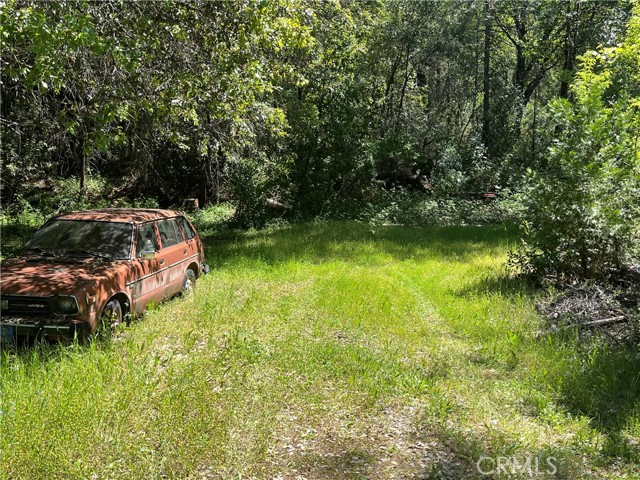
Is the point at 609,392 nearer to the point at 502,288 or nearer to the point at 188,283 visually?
the point at 502,288

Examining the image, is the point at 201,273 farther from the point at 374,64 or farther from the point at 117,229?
the point at 374,64

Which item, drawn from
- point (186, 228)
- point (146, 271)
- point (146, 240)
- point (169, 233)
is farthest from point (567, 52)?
point (146, 271)

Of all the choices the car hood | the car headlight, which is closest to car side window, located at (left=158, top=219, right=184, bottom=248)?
the car hood

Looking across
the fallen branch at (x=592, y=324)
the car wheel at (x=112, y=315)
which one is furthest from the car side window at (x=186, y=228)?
the fallen branch at (x=592, y=324)

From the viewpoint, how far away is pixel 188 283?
908cm

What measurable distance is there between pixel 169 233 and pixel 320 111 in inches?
535

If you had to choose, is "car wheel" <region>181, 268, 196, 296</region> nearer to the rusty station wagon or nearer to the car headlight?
the rusty station wagon

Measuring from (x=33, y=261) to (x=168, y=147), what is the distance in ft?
51.8

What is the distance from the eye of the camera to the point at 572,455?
13.8 ft

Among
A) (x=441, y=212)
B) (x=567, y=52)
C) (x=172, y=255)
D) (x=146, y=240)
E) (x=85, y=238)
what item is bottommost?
(x=441, y=212)

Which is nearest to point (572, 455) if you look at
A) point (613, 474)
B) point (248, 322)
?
point (613, 474)

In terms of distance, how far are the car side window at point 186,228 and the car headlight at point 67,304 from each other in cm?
371

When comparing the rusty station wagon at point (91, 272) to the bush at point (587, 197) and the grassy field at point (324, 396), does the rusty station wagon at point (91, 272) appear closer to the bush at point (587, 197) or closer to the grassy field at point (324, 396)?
the grassy field at point (324, 396)

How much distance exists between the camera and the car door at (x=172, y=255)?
7.92 meters
